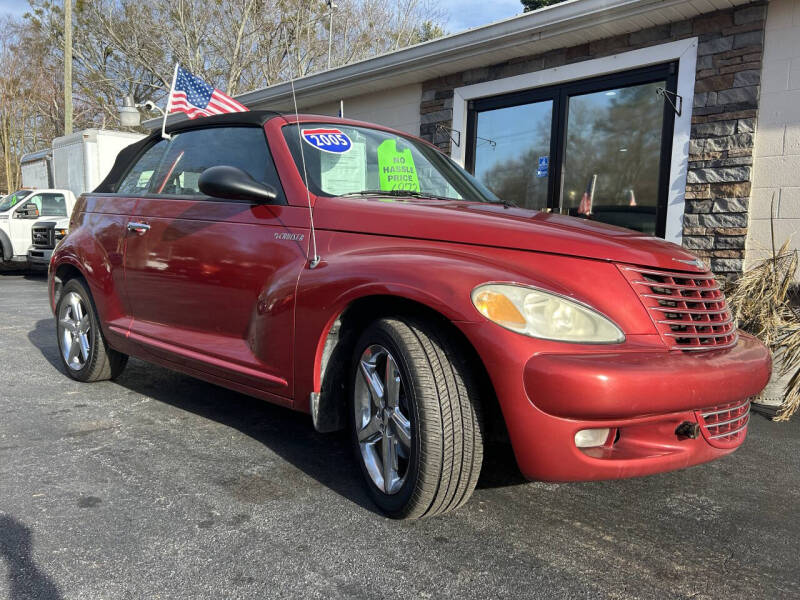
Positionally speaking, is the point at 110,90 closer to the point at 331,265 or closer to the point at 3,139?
the point at 3,139

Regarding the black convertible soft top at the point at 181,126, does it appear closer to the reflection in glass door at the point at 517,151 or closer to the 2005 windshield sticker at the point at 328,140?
the 2005 windshield sticker at the point at 328,140

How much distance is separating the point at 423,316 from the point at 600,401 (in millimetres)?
714

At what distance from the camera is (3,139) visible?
28047 mm

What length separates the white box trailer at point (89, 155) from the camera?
43.6 ft

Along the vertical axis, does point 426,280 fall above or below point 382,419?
above

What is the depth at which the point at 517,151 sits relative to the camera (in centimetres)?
780

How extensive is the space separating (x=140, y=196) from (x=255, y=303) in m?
1.39

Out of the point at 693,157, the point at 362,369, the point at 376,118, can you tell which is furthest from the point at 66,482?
the point at 376,118

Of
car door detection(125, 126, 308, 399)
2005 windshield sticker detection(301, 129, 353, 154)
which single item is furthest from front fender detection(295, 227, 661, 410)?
2005 windshield sticker detection(301, 129, 353, 154)

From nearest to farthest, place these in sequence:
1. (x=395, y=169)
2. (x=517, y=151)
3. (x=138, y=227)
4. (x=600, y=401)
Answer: (x=600, y=401), (x=395, y=169), (x=138, y=227), (x=517, y=151)

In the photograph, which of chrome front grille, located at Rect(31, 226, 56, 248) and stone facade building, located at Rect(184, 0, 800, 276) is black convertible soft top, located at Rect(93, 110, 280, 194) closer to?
stone facade building, located at Rect(184, 0, 800, 276)

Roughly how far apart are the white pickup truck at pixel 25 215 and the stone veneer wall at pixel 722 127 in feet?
37.5

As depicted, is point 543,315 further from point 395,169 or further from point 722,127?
point 722,127

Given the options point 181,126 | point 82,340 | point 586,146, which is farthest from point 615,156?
point 82,340
